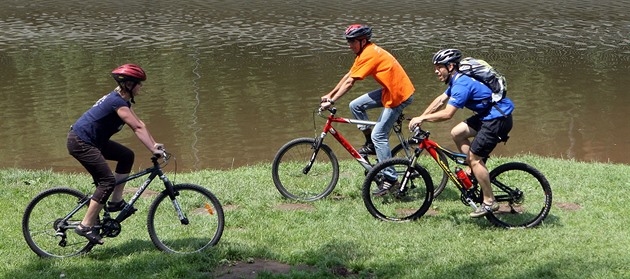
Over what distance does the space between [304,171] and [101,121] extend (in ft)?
11.9

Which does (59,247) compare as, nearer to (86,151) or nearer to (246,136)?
(86,151)

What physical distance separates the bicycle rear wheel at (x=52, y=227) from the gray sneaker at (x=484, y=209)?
13.1 feet

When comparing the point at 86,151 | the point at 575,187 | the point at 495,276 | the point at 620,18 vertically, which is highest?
the point at 86,151

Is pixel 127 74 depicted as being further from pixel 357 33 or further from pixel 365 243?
pixel 357 33

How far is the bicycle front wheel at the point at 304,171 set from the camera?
10.2 meters

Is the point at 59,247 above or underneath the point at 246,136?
above

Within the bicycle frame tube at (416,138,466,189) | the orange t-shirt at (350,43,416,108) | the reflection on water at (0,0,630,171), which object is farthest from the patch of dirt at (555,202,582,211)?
the reflection on water at (0,0,630,171)

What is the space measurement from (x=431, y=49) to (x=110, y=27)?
15.1 meters

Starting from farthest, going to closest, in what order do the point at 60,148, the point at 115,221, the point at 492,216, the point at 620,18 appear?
the point at 620,18
the point at 60,148
the point at 492,216
the point at 115,221

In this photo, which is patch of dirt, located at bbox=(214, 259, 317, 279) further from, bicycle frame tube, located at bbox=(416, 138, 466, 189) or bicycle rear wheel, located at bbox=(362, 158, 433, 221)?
bicycle frame tube, located at bbox=(416, 138, 466, 189)

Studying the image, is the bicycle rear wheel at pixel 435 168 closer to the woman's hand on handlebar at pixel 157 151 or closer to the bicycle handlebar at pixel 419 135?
the bicycle handlebar at pixel 419 135

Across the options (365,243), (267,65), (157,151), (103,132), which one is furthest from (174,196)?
(267,65)

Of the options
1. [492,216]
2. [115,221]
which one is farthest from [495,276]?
[115,221]

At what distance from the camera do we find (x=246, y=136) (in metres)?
18.2
